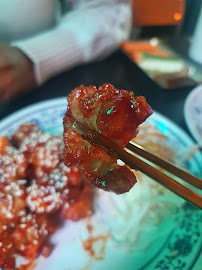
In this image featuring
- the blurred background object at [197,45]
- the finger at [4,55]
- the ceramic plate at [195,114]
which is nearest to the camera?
the ceramic plate at [195,114]

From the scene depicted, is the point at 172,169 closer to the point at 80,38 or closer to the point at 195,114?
the point at 195,114

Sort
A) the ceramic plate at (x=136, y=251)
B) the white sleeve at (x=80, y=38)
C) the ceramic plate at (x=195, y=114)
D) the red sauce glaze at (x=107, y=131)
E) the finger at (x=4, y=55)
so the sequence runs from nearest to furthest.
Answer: the red sauce glaze at (x=107, y=131)
the ceramic plate at (x=136, y=251)
the ceramic plate at (x=195, y=114)
the finger at (x=4, y=55)
the white sleeve at (x=80, y=38)

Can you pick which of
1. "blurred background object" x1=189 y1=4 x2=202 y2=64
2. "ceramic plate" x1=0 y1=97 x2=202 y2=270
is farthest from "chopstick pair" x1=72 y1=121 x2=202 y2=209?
"blurred background object" x1=189 y1=4 x2=202 y2=64

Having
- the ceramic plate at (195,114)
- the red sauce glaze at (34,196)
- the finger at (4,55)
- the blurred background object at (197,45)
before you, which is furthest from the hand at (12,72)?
the blurred background object at (197,45)

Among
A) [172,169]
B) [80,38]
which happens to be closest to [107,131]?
[172,169]

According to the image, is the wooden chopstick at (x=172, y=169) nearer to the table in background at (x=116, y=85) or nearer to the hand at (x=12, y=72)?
the table in background at (x=116, y=85)

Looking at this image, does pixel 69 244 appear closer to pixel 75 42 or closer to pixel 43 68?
pixel 43 68
